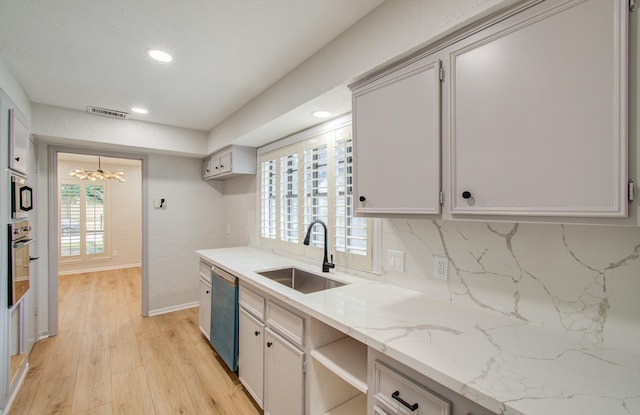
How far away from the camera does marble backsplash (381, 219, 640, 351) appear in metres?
0.98

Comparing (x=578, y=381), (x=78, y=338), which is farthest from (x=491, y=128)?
(x=78, y=338)

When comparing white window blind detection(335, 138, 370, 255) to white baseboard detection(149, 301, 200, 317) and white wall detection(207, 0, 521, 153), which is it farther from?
white baseboard detection(149, 301, 200, 317)

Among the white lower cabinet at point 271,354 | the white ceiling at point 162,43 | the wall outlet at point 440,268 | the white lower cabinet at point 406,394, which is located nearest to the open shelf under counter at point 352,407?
the white lower cabinet at point 271,354

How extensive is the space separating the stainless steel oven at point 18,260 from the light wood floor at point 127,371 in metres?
0.80

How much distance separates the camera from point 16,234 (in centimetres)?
207

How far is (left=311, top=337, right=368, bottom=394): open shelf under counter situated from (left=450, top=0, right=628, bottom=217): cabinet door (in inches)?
33.1

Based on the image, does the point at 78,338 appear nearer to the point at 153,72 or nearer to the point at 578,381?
the point at 153,72

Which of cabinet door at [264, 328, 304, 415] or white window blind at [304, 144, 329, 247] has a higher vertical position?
white window blind at [304, 144, 329, 247]

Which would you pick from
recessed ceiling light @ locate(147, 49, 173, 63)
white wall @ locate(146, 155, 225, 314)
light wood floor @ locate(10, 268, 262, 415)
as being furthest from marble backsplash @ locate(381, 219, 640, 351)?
white wall @ locate(146, 155, 225, 314)

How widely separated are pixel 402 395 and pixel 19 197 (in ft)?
9.45

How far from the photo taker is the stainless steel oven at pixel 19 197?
79.7 inches

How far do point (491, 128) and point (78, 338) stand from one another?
426cm

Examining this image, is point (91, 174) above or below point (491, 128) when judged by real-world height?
above

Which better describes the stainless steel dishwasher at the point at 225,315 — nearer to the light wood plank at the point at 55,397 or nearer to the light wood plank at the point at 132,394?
the light wood plank at the point at 132,394
